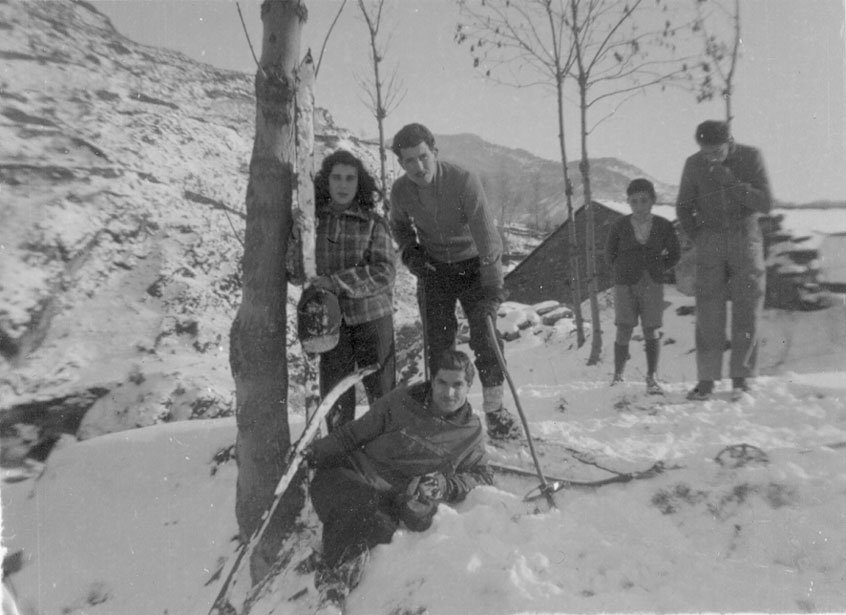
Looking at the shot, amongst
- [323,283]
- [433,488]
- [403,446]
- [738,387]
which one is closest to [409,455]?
→ [403,446]

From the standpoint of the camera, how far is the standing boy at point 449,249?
2926 millimetres

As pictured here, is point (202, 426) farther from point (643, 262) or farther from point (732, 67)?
point (732, 67)

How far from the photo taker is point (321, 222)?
275cm

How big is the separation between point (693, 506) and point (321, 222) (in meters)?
2.13

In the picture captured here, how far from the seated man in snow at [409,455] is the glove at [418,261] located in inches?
30.6

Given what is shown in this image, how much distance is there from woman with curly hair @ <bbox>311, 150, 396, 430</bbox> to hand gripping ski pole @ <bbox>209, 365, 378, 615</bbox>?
130 mm

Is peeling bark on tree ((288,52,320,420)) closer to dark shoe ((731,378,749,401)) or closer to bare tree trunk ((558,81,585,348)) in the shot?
dark shoe ((731,378,749,401))

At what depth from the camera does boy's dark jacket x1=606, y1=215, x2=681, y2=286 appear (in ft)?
12.8

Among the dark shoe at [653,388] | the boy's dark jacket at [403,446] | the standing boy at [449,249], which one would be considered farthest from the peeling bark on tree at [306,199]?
the dark shoe at [653,388]

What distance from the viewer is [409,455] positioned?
8.10ft

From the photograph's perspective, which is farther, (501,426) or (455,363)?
(501,426)

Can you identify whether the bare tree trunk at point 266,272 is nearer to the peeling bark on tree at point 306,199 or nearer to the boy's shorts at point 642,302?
the peeling bark on tree at point 306,199

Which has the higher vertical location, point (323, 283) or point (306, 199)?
point (306, 199)

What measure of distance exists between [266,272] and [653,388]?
282 cm
